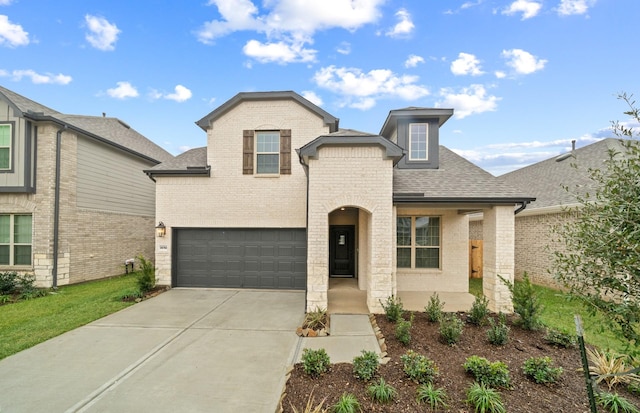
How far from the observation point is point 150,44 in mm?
12375

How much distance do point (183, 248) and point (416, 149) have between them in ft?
29.7

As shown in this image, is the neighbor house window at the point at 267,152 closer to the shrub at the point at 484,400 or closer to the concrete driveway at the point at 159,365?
the concrete driveway at the point at 159,365

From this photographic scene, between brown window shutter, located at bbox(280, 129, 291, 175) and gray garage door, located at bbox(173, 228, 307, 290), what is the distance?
2.18m

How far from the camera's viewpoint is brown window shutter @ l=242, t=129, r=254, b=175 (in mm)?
10031

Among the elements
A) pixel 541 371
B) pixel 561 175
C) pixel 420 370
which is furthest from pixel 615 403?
pixel 561 175

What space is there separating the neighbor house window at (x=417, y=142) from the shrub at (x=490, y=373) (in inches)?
257

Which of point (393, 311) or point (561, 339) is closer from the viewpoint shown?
point (561, 339)

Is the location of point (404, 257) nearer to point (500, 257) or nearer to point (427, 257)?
point (427, 257)

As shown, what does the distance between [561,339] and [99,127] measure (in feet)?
58.2

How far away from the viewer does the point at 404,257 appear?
31.1 ft

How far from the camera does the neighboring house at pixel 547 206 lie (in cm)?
1016

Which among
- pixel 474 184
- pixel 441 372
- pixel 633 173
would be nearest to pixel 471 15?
pixel 474 184

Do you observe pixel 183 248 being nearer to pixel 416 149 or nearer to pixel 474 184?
pixel 416 149

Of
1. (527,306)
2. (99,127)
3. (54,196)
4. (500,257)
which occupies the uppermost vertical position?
(99,127)
